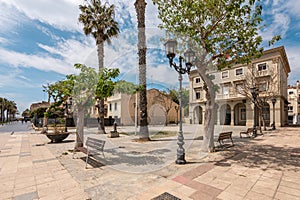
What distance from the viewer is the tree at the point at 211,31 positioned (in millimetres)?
6316

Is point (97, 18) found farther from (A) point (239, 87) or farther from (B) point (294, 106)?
(B) point (294, 106)

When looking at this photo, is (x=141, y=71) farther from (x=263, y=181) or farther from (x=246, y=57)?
(x=263, y=181)

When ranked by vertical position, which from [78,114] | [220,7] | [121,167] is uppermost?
[220,7]

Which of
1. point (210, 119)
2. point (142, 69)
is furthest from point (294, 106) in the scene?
point (142, 69)

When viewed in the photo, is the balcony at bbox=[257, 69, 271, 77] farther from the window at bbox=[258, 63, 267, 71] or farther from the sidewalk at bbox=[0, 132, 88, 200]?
the sidewalk at bbox=[0, 132, 88, 200]

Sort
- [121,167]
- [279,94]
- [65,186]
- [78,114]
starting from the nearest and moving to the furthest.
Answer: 1. [65,186]
2. [121,167]
3. [78,114]
4. [279,94]

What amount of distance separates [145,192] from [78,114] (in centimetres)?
481

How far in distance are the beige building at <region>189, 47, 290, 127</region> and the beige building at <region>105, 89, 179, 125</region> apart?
19.6 ft

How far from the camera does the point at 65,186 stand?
3816 mm

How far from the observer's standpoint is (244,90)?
2083cm

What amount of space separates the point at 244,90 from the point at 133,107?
17925 millimetres

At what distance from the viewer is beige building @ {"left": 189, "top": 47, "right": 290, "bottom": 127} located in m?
22.3

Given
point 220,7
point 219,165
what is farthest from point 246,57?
point 219,165

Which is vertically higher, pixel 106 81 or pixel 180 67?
pixel 180 67
